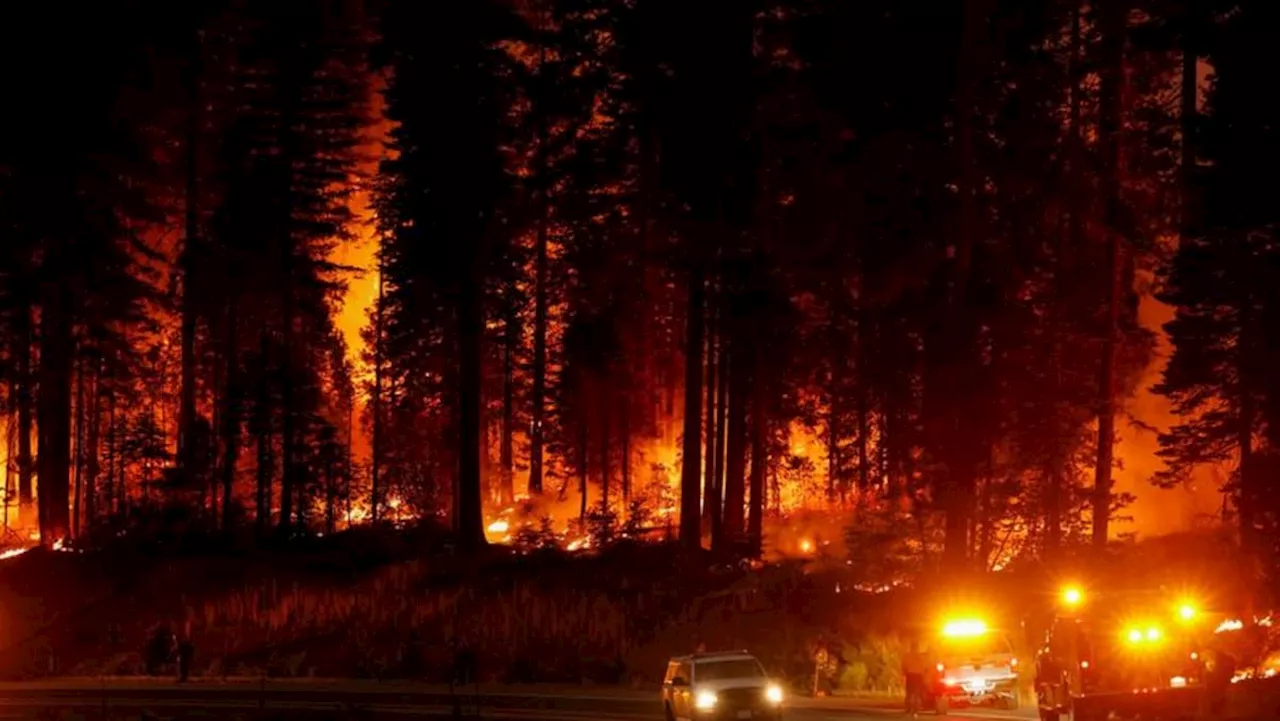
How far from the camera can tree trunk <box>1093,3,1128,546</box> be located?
42.3m

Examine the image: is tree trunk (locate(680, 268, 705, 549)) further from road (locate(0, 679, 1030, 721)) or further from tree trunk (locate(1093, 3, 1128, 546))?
tree trunk (locate(1093, 3, 1128, 546))

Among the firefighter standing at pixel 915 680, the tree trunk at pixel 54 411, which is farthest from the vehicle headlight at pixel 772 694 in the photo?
the tree trunk at pixel 54 411

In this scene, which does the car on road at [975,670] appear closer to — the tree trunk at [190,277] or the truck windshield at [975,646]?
the truck windshield at [975,646]

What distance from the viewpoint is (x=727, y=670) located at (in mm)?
27000

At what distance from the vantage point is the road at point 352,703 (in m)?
30.0

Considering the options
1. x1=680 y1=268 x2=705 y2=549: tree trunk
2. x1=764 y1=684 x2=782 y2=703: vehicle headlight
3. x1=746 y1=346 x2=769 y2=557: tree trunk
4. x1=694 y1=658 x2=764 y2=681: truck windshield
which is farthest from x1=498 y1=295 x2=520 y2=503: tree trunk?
x1=764 y1=684 x2=782 y2=703: vehicle headlight

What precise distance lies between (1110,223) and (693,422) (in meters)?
12.0

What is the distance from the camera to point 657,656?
1511 inches

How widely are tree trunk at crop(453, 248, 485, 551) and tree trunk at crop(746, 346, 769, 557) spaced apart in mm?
8198

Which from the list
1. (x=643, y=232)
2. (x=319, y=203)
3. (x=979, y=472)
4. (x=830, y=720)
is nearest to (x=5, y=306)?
(x=319, y=203)

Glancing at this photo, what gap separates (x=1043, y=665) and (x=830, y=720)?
13.2 feet

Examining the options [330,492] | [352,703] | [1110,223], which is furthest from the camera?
[330,492]

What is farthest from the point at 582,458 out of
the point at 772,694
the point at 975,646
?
the point at 772,694

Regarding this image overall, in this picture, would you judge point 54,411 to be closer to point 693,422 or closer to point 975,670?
point 693,422
